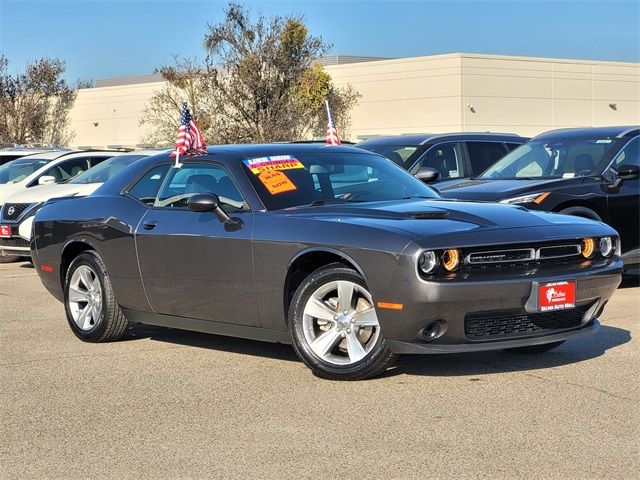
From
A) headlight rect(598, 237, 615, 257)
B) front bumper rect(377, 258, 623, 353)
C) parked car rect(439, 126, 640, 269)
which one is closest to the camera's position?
front bumper rect(377, 258, 623, 353)

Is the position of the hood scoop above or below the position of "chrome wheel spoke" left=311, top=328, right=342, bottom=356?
above

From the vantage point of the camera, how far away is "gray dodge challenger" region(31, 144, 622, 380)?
6219 millimetres

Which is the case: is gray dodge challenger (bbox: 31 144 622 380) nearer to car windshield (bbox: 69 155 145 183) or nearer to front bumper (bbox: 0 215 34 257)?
front bumper (bbox: 0 215 34 257)

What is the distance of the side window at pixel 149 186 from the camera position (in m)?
8.02

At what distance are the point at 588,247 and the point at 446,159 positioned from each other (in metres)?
7.31

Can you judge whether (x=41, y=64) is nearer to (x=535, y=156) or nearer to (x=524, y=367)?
(x=535, y=156)

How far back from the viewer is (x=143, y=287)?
7797mm

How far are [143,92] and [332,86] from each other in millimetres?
10576

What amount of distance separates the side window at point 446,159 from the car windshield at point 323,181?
601 centimetres

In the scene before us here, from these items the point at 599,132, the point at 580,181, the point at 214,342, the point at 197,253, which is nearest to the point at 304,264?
the point at 197,253

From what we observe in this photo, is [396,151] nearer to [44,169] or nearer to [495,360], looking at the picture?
[44,169]

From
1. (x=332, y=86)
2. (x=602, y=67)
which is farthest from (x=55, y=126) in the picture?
(x=602, y=67)

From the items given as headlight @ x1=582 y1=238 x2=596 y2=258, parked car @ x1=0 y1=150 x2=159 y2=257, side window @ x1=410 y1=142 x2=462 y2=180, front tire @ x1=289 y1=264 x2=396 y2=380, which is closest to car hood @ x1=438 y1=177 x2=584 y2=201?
side window @ x1=410 y1=142 x2=462 y2=180

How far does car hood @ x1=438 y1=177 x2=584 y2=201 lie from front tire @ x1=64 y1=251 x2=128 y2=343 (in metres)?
3.74
